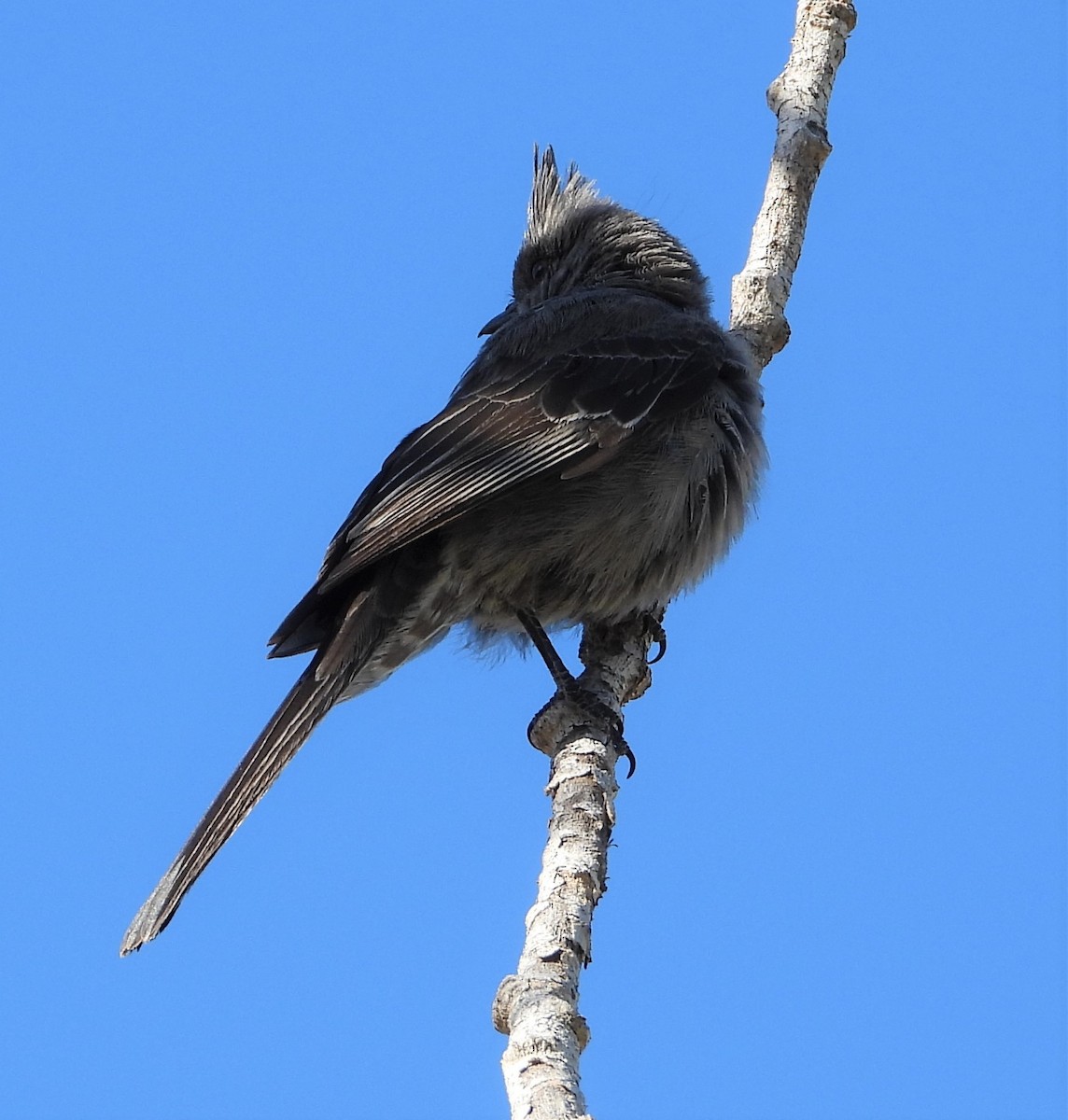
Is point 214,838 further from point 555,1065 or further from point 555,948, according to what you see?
point 555,1065

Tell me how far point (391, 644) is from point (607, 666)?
885mm

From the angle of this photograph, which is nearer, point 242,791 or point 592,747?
point 592,747

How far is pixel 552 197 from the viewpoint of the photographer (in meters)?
8.23

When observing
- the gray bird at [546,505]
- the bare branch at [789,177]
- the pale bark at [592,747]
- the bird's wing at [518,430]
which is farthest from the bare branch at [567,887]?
the bare branch at [789,177]

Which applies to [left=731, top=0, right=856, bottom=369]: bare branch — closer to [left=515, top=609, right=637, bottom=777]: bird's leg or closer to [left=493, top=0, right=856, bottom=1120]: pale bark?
[left=493, top=0, right=856, bottom=1120]: pale bark

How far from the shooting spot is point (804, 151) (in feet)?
23.2

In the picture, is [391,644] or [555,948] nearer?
[555,948]

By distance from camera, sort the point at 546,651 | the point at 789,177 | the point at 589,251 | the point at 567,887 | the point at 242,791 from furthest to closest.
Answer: the point at 589,251, the point at 789,177, the point at 546,651, the point at 242,791, the point at 567,887

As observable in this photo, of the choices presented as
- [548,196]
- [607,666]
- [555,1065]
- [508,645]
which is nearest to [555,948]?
[555,1065]

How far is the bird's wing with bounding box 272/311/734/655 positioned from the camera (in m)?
6.23

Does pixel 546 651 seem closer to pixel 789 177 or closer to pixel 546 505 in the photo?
pixel 546 505

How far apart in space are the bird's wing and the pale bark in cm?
50

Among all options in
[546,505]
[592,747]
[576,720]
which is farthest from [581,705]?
[546,505]

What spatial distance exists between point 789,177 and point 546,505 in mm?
1997
